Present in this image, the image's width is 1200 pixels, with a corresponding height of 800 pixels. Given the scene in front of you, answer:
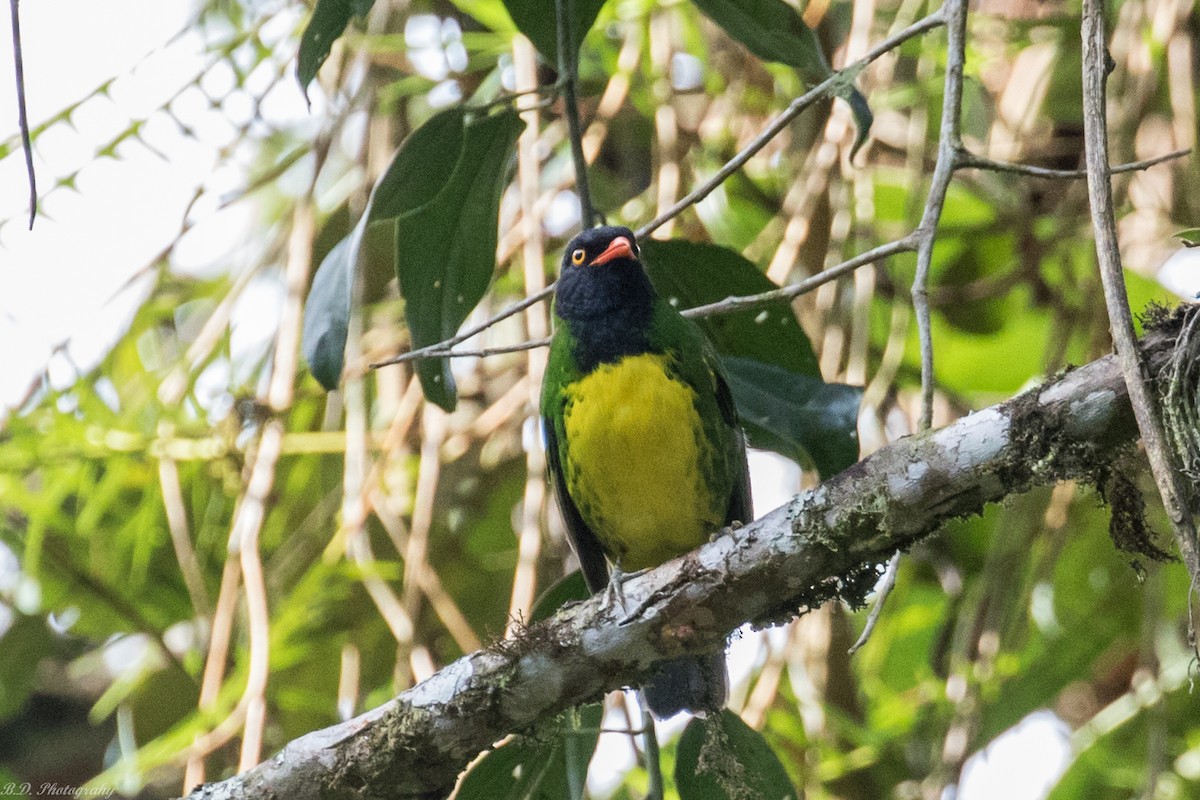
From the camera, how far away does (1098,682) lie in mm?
5031

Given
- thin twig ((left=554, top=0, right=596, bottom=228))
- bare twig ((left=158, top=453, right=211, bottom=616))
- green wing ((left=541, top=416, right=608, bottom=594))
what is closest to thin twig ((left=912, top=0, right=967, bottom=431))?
thin twig ((left=554, top=0, right=596, bottom=228))

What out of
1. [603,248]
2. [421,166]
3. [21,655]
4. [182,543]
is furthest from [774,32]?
[21,655]

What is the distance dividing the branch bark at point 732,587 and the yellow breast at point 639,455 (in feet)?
1.99

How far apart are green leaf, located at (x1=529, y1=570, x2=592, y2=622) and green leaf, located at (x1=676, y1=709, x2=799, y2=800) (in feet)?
1.32

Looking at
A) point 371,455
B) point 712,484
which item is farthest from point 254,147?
point 712,484

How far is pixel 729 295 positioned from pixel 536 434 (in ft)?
2.49

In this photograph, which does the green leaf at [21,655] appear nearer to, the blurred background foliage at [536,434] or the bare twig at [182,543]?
the blurred background foliage at [536,434]

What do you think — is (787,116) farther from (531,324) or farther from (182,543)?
(182,543)

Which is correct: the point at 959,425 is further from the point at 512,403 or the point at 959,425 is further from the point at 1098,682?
the point at 1098,682

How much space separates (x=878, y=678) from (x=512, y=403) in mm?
1819

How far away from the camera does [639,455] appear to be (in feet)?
9.76

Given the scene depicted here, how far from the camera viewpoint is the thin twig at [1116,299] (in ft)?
4.74

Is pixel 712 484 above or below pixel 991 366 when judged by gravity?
below

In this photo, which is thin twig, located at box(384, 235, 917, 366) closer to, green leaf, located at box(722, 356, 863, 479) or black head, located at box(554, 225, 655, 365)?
green leaf, located at box(722, 356, 863, 479)
